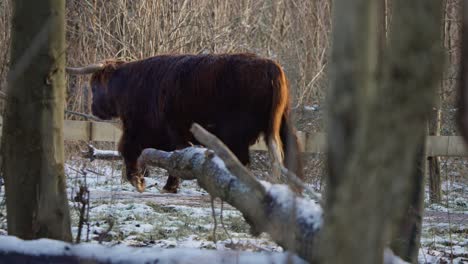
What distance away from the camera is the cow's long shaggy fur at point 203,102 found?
8.61 meters

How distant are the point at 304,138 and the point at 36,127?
6.85m

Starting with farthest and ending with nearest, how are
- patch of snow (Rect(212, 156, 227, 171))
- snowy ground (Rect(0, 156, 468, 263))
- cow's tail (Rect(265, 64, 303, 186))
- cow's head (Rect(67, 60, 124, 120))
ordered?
cow's head (Rect(67, 60, 124, 120))
cow's tail (Rect(265, 64, 303, 186))
snowy ground (Rect(0, 156, 468, 263))
patch of snow (Rect(212, 156, 227, 171))

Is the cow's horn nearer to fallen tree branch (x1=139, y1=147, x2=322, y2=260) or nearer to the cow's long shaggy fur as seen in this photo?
the cow's long shaggy fur

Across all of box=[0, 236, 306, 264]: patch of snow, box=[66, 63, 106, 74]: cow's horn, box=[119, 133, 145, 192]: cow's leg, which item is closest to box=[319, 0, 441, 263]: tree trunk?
box=[0, 236, 306, 264]: patch of snow

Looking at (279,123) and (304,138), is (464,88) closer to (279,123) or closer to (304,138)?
(279,123)

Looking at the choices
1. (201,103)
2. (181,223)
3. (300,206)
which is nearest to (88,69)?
(201,103)

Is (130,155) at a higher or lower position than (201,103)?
lower

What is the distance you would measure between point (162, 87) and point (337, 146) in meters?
7.98

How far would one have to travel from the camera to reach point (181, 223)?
7.66m

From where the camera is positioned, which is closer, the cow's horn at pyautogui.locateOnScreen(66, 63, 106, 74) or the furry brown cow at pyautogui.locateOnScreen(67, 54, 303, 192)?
the furry brown cow at pyautogui.locateOnScreen(67, 54, 303, 192)

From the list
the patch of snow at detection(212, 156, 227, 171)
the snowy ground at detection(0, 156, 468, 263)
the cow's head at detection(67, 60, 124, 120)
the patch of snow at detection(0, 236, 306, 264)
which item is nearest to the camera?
the patch of snow at detection(0, 236, 306, 264)

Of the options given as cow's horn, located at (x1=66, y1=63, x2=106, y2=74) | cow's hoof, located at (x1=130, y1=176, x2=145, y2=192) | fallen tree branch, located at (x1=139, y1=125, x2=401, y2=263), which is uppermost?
cow's horn, located at (x1=66, y1=63, x2=106, y2=74)

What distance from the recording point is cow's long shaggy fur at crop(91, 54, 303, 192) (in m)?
8.61

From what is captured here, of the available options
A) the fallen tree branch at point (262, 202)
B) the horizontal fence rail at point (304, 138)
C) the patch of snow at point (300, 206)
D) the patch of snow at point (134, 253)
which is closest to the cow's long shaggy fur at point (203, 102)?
the horizontal fence rail at point (304, 138)
